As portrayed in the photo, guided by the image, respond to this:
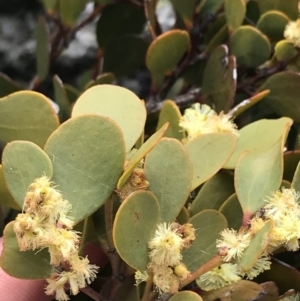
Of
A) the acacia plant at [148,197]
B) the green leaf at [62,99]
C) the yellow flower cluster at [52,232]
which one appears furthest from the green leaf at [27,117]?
the green leaf at [62,99]

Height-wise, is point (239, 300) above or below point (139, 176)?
below

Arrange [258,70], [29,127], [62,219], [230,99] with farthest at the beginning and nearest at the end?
[258,70] < [230,99] < [29,127] < [62,219]

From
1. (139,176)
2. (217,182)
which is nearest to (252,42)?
(217,182)

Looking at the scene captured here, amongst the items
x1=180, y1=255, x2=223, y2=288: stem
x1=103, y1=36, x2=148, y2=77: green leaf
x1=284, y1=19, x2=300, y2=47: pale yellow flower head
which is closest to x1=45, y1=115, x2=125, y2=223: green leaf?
x1=180, y1=255, x2=223, y2=288: stem

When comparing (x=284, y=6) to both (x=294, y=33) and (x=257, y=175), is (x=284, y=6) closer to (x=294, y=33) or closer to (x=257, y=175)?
(x=294, y=33)

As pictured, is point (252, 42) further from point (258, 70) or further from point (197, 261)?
point (197, 261)

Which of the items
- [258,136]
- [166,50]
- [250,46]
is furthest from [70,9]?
[258,136]

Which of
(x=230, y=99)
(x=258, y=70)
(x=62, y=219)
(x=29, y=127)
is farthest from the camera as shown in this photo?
(x=258, y=70)

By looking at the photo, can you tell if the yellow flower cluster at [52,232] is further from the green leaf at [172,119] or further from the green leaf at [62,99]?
the green leaf at [62,99]
